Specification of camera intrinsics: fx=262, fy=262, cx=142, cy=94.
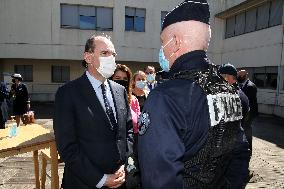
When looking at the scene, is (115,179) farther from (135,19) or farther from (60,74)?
(60,74)

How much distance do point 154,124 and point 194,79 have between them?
360 mm

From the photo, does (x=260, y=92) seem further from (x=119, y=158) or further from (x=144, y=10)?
(x=119, y=158)

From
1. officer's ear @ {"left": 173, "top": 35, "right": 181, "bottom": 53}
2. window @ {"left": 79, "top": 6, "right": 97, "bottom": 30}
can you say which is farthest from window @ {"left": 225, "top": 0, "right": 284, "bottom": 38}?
officer's ear @ {"left": 173, "top": 35, "right": 181, "bottom": 53}

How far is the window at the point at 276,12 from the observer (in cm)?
1527

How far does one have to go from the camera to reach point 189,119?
1332 mm

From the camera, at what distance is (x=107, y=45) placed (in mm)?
2805

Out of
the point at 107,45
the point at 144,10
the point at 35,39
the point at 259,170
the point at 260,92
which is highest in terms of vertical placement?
the point at 144,10

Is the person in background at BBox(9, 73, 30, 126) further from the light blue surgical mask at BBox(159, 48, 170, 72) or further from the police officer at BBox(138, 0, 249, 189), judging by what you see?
the police officer at BBox(138, 0, 249, 189)

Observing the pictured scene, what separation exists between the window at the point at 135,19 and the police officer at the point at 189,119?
19.3 m

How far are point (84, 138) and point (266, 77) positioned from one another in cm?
1648

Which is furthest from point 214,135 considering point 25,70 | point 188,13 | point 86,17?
point 25,70

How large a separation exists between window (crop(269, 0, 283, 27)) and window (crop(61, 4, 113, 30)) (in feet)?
36.2

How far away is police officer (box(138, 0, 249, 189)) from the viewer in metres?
1.27

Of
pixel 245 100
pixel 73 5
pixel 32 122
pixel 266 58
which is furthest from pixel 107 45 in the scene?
pixel 73 5
